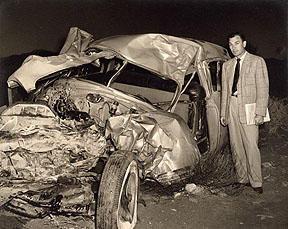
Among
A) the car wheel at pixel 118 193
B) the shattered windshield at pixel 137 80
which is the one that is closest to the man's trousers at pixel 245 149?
the shattered windshield at pixel 137 80

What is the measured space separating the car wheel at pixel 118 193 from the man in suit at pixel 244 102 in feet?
5.97

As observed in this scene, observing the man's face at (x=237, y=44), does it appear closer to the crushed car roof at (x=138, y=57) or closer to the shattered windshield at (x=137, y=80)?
the crushed car roof at (x=138, y=57)

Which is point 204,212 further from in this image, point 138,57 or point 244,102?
point 138,57

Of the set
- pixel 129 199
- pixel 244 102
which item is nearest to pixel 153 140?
pixel 129 199

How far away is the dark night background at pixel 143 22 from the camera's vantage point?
12047 mm

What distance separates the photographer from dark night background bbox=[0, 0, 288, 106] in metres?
12.0

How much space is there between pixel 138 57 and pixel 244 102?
5.04 ft

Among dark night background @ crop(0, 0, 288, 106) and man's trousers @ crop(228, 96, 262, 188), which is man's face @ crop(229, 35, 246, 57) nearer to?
man's trousers @ crop(228, 96, 262, 188)

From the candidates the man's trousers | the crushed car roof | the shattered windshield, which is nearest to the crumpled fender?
the crushed car roof

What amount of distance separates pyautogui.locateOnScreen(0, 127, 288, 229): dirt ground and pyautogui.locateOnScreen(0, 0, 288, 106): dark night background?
761 cm

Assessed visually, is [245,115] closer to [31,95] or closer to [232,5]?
[31,95]

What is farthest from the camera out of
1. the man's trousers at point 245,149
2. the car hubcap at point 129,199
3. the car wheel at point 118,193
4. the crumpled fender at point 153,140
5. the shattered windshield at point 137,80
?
the shattered windshield at point 137,80

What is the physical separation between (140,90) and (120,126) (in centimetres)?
216

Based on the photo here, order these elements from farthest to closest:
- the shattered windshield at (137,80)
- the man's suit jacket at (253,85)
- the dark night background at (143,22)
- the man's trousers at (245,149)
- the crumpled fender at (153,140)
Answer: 1. the dark night background at (143,22)
2. the shattered windshield at (137,80)
3. the man's trousers at (245,149)
4. the man's suit jacket at (253,85)
5. the crumpled fender at (153,140)
